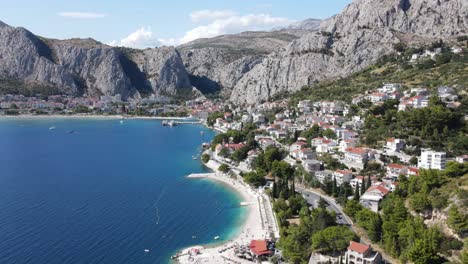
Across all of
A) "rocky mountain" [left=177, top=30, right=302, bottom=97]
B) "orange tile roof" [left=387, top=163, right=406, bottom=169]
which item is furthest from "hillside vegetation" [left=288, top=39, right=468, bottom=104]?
"rocky mountain" [left=177, top=30, right=302, bottom=97]

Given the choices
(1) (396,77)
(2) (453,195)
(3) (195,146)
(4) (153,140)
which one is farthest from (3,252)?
(1) (396,77)

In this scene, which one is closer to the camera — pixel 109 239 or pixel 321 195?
pixel 109 239

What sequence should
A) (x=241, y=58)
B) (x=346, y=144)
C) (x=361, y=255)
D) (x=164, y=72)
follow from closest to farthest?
(x=361, y=255)
(x=346, y=144)
(x=164, y=72)
(x=241, y=58)

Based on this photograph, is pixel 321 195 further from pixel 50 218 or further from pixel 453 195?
pixel 50 218

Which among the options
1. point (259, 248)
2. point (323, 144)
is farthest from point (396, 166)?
point (259, 248)

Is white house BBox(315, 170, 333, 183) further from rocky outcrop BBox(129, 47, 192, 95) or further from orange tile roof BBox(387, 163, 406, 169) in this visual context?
rocky outcrop BBox(129, 47, 192, 95)

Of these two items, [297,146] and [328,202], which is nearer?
[328,202]

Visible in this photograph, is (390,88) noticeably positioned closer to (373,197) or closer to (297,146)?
(297,146)
